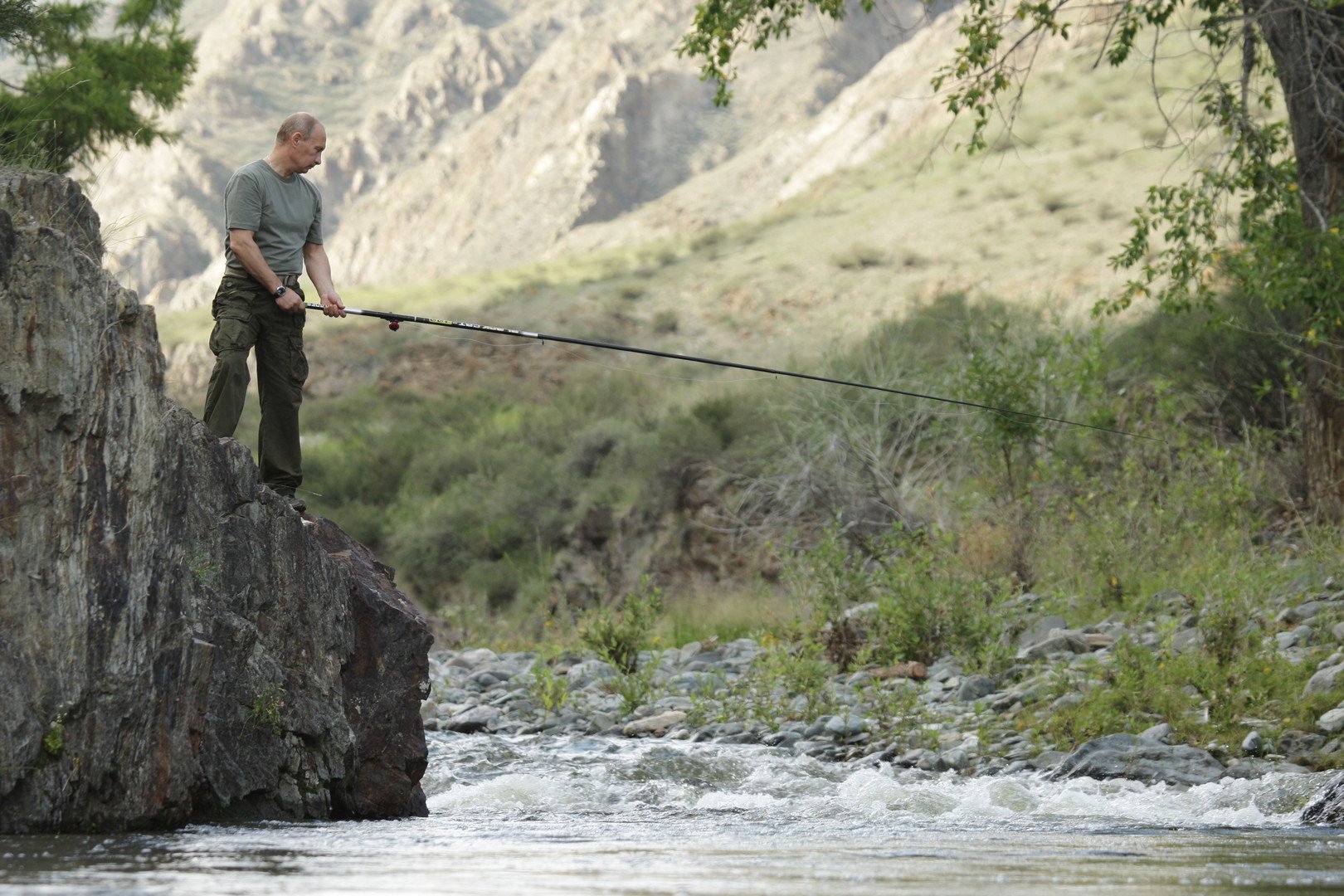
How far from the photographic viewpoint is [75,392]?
479 centimetres

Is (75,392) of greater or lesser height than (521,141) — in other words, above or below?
below

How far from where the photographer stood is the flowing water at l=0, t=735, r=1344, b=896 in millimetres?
3674

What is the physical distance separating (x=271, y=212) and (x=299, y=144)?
0.32 m

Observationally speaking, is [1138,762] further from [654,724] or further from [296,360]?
[296,360]

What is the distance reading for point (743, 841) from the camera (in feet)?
16.0

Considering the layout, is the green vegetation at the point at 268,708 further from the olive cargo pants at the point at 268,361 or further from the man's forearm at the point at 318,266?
the man's forearm at the point at 318,266

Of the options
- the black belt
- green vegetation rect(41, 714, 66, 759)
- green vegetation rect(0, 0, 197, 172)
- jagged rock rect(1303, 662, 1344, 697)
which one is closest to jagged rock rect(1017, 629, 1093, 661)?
jagged rock rect(1303, 662, 1344, 697)

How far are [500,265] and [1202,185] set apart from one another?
5389 cm

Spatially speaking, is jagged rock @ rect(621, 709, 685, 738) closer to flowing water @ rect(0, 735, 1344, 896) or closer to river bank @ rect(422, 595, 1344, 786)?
river bank @ rect(422, 595, 1344, 786)

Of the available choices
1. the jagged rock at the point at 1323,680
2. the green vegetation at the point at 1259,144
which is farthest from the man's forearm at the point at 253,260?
the jagged rock at the point at 1323,680

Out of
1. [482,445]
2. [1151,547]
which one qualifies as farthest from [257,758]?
[482,445]

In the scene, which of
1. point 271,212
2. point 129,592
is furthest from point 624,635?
point 129,592

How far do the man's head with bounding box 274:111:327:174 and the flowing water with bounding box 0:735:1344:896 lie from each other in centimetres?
283

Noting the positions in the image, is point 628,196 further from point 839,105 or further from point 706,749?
point 706,749
